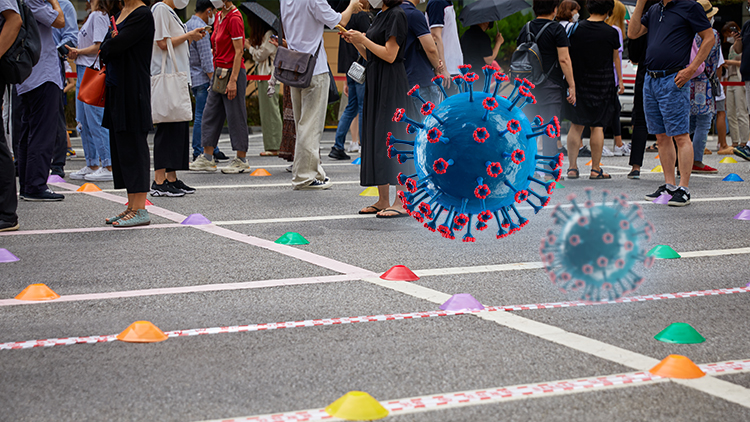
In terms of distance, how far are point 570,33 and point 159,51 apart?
4697mm

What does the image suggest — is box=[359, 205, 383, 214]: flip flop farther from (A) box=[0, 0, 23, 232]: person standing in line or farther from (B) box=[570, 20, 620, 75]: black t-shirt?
(B) box=[570, 20, 620, 75]: black t-shirt

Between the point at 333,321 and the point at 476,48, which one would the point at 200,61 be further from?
the point at 333,321

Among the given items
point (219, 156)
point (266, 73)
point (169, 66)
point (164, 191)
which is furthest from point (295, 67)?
point (219, 156)

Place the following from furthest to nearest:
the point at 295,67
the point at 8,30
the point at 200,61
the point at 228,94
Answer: the point at 200,61
the point at 228,94
the point at 295,67
the point at 8,30

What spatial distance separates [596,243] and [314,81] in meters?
5.22

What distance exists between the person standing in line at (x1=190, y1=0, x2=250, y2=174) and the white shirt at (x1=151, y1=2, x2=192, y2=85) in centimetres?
149

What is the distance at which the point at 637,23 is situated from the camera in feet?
24.4

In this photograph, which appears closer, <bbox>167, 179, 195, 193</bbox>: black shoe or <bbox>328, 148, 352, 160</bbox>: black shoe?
<bbox>167, 179, 195, 193</bbox>: black shoe

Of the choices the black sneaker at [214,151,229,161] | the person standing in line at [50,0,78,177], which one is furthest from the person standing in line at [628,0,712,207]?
the black sneaker at [214,151,229,161]

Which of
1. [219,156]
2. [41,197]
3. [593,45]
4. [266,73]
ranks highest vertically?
[593,45]

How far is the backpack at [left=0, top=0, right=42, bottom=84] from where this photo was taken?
598cm

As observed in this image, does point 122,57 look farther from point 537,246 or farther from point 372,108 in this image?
point 537,246

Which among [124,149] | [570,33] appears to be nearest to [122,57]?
[124,149]

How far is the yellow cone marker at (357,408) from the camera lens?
8.15ft
